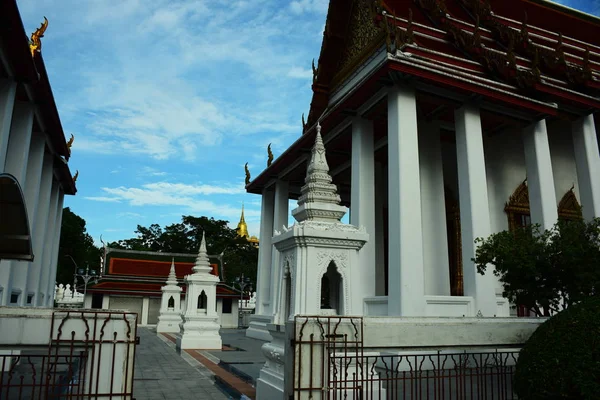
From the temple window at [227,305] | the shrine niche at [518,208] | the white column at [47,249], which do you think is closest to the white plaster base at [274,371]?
the shrine niche at [518,208]

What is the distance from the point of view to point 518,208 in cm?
1459

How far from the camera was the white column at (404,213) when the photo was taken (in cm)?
1056

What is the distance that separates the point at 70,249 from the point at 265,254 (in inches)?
1393

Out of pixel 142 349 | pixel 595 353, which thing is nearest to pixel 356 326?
pixel 595 353

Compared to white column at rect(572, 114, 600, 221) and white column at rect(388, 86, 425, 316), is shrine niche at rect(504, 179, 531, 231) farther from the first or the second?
white column at rect(388, 86, 425, 316)

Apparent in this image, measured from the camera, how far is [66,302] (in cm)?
3416

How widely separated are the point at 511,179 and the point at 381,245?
4.50 meters

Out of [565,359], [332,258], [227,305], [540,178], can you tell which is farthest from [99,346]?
[227,305]

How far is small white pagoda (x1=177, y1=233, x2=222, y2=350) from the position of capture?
15.2 m

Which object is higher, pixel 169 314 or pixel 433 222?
pixel 433 222

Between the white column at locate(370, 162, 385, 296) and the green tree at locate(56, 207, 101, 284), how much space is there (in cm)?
3805

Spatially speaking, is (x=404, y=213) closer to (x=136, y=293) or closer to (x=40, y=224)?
(x=40, y=224)

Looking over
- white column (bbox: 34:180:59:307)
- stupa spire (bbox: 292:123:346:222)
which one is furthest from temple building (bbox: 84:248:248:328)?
stupa spire (bbox: 292:123:346:222)

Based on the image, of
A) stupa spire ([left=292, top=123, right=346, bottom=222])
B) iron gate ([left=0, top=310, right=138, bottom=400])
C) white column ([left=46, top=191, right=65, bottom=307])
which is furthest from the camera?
white column ([left=46, top=191, right=65, bottom=307])
